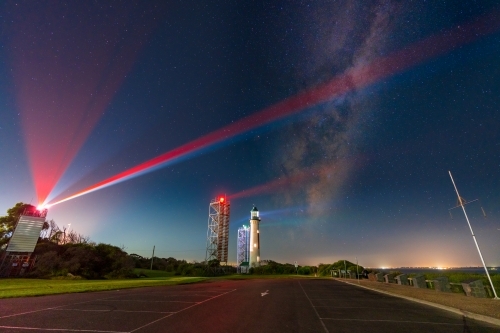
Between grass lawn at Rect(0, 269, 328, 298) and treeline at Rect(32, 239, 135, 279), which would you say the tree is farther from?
grass lawn at Rect(0, 269, 328, 298)

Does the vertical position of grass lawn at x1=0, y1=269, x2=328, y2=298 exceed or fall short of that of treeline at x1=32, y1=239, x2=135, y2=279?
it falls short

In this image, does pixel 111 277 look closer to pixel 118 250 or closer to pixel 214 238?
pixel 118 250

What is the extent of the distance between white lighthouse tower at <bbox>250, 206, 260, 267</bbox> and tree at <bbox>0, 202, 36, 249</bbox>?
59104mm

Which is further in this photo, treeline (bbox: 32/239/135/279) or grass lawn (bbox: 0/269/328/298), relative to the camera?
treeline (bbox: 32/239/135/279)

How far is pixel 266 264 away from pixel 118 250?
50639 millimetres

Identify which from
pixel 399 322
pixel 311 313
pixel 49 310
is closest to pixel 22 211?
pixel 49 310

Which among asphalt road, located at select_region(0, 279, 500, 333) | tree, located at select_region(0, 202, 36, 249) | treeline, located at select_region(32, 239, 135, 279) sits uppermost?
tree, located at select_region(0, 202, 36, 249)

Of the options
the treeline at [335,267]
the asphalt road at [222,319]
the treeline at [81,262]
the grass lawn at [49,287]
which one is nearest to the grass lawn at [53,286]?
the grass lawn at [49,287]

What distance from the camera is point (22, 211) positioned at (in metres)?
44.9

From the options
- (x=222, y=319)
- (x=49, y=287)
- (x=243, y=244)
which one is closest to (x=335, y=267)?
(x=243, y=244)

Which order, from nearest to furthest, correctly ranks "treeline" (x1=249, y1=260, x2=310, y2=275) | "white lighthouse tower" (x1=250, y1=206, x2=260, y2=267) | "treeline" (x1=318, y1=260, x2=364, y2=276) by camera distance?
1. "treeline" (x1=318, y1=260, x2=364, y2=276)
2. "treeline" (x1=249, y1=260, x2=310, y2=275)
3. "white lighthouse tower" (x1=250, y1=206, x2=260, y2=267)

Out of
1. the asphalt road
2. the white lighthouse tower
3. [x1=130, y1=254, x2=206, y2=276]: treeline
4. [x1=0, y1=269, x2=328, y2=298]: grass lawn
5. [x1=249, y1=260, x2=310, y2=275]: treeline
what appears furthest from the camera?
the white lighthouse tower

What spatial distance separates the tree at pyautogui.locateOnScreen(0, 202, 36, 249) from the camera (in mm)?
40606

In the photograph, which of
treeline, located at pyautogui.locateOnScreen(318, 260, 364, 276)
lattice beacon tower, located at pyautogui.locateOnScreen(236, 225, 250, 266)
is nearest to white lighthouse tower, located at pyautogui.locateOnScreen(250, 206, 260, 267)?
lattice beacon tower, located at pyautogui.locateOnScreen(236, 225, 250, 266)
